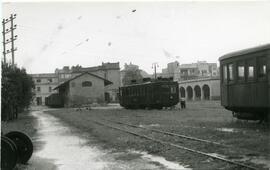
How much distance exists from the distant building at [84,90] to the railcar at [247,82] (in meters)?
49.5

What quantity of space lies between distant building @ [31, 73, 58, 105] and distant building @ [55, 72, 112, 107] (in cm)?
5226

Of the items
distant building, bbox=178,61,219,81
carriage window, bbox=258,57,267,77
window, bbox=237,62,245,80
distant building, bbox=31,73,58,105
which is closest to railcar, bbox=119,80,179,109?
window, bbox=237,62,245,80

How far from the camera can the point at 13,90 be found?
2669 centimetres

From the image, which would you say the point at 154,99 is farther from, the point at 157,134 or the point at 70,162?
the point at 70,162

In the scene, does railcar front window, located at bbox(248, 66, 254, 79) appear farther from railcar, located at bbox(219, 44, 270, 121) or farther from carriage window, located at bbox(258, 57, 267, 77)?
carriage window, located at bbox(258, 57, 267, 77)

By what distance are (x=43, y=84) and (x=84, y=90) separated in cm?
5667

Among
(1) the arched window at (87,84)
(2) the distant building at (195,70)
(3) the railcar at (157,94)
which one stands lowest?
(3) the railcar at (157,94)

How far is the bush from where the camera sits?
23.5 meters

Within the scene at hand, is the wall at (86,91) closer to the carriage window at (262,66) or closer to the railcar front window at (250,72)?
the railcar front window at (250,72)

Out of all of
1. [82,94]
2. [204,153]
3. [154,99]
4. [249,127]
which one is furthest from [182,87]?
[204,153]

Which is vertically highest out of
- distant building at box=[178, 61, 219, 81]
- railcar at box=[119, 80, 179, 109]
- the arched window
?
distant building at box=[178, 61, 219, 81]

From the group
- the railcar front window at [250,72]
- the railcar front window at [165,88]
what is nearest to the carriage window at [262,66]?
the railcar front window at [250,72]

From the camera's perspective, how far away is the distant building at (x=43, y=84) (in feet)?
387

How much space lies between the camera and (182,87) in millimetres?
87938
